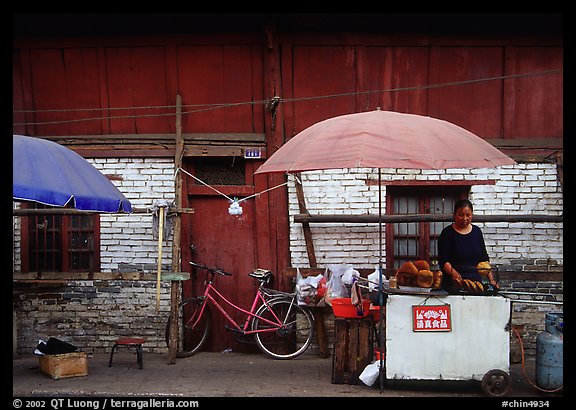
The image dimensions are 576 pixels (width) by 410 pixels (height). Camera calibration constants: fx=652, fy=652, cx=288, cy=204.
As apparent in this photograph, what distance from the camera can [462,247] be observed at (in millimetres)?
7328

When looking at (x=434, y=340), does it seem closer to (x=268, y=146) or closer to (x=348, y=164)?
(x=348, y=164)

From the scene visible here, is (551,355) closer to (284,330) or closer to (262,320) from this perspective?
(284,330)

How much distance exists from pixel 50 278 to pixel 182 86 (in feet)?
10.8

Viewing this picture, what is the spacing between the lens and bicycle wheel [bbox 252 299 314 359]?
29.2ft

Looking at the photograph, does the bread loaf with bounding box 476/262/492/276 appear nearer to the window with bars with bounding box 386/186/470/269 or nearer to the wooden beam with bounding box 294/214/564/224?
the wooden beam with bounding box 294/214/564/224

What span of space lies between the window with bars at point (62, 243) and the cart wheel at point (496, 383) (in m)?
5.52

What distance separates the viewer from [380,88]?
30.2 ft

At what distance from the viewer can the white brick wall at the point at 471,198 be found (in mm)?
9031

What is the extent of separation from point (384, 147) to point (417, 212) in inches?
132

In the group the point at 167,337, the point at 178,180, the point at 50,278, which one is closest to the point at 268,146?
the point at 178,180

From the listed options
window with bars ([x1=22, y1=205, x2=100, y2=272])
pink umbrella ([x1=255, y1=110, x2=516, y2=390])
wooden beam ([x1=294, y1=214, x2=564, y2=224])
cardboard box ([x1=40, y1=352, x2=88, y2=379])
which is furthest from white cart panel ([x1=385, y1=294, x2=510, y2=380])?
window with bars ([x1=22, y1=205, x2=100, y2=272])

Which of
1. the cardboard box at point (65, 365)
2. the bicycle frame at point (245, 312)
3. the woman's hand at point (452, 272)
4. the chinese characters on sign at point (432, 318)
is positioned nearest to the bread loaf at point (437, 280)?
the woman's hand at point (452, 272)

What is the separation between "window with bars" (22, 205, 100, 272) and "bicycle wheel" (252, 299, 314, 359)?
2545 millimetres

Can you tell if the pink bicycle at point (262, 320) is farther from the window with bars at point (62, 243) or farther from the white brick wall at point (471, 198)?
the window with bars at point (62, 243)
